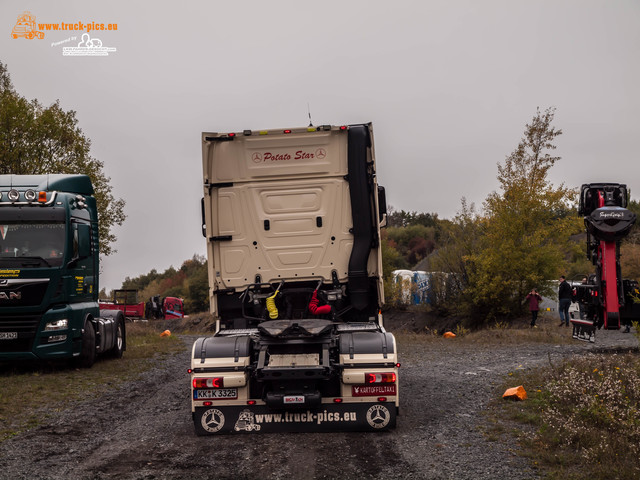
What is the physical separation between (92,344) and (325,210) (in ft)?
22.6

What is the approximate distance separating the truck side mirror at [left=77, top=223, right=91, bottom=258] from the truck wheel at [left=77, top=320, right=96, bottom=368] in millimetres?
1506

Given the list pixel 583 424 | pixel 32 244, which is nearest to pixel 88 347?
pixel 32 244

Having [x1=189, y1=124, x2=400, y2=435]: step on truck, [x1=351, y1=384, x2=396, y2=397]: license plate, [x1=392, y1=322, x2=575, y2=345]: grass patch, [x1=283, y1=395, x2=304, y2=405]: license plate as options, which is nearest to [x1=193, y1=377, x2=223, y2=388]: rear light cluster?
[x1=283, y1=395, x2=304, y2=405]: license plate

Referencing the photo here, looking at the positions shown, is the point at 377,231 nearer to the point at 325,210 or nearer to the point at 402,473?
the point at 325,210

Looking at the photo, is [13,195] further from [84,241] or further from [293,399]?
[293,399]

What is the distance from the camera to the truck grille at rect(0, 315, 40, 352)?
1246 cm

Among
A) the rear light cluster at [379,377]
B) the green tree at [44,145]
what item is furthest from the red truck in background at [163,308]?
the rear light cluster at [379,377]

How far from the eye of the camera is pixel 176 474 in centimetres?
591

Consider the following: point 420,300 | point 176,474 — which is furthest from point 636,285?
point 420,300

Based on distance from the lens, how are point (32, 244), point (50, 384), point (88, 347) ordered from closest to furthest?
point (50, 384)
point (32, 244)
point (88, 347)

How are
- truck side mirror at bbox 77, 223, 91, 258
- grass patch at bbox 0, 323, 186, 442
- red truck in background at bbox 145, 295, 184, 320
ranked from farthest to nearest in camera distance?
red truck in background at bbox 145, 295, 184, 320, truck side mirror at bbox 77, 223, 91, 258, grass patch at bbox 0, 323, 186, 442

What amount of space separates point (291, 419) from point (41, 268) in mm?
7174

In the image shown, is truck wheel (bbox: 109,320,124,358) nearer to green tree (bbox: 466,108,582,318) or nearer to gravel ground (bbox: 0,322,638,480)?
gravel ground (bbox: 0,322,638,480)

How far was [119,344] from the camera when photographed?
1603 centimetres
